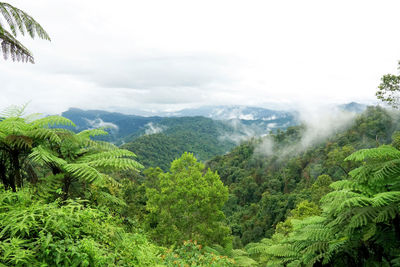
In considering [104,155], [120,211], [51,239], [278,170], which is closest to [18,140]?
[104,155]

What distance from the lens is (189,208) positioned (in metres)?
11.6

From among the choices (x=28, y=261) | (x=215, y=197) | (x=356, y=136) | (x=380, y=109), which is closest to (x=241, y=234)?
(x=215, y=197)

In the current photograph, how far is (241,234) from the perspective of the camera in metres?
46.2

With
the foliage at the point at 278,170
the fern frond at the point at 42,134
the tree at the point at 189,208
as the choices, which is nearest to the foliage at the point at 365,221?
the fern frond at the point at 42,134

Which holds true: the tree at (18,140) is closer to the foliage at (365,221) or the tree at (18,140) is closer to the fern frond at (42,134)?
the fern frond at (42,134)

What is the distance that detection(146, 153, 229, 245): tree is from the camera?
1159 centimetres

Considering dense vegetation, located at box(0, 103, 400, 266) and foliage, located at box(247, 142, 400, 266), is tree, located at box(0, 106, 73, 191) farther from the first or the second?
foliage, located at box(247, 142, 400, 266)

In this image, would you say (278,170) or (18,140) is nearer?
(18,140)

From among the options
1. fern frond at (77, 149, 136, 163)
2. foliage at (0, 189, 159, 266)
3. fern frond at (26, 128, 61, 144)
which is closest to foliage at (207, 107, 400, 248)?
fern frond at (77, 149, 136, 163)

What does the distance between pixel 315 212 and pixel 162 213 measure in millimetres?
11433

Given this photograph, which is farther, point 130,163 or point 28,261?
point 130,163

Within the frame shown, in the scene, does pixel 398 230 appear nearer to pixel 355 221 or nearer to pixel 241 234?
pixel 355 221

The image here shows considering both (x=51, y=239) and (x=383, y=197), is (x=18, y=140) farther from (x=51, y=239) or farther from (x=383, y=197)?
(x=383, y=197)

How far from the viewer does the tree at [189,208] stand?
11594 mm
